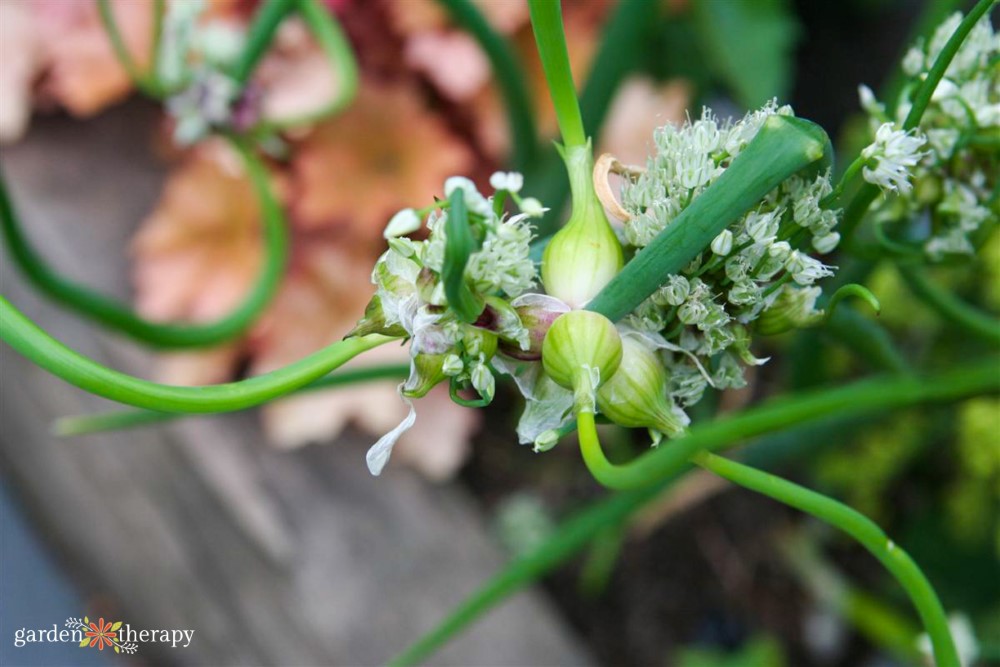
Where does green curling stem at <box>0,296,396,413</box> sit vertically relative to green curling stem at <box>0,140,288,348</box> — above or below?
below

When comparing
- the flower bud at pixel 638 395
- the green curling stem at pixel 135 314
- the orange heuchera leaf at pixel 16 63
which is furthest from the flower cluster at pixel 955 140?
the orange heuchera leaf at pixel 16 63

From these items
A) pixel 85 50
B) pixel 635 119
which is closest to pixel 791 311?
pixel 635 119

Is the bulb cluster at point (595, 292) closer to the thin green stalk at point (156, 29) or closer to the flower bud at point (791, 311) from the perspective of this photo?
the flower bud at point (791, 311)

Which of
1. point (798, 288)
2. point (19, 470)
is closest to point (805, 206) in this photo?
point (798, 288)

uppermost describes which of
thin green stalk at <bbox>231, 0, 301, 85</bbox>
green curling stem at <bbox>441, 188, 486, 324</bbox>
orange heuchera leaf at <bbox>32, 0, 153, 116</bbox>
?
orange heuchera leaf at <bbox>32, 0, 153, 116</bbox>

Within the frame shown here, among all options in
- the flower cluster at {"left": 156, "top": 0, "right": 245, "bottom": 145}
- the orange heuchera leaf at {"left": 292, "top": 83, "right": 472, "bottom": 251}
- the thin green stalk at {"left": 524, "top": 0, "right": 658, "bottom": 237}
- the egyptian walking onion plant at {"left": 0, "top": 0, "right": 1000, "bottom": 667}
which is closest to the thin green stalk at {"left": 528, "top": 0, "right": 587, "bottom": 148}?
the egyptian walking onion plant at {"left": 0, "top": 0, "right": 1000, "bottom": 667}

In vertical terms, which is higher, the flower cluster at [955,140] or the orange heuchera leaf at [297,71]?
the orange heuchera leaf at [297,71]

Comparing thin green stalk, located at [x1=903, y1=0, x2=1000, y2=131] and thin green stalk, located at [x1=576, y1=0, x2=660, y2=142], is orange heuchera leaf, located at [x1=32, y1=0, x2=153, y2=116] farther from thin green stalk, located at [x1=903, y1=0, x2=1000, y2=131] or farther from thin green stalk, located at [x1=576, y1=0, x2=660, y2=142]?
thin green stalk, located at [x1=903, y1=0, x2=1000, y2=131]
